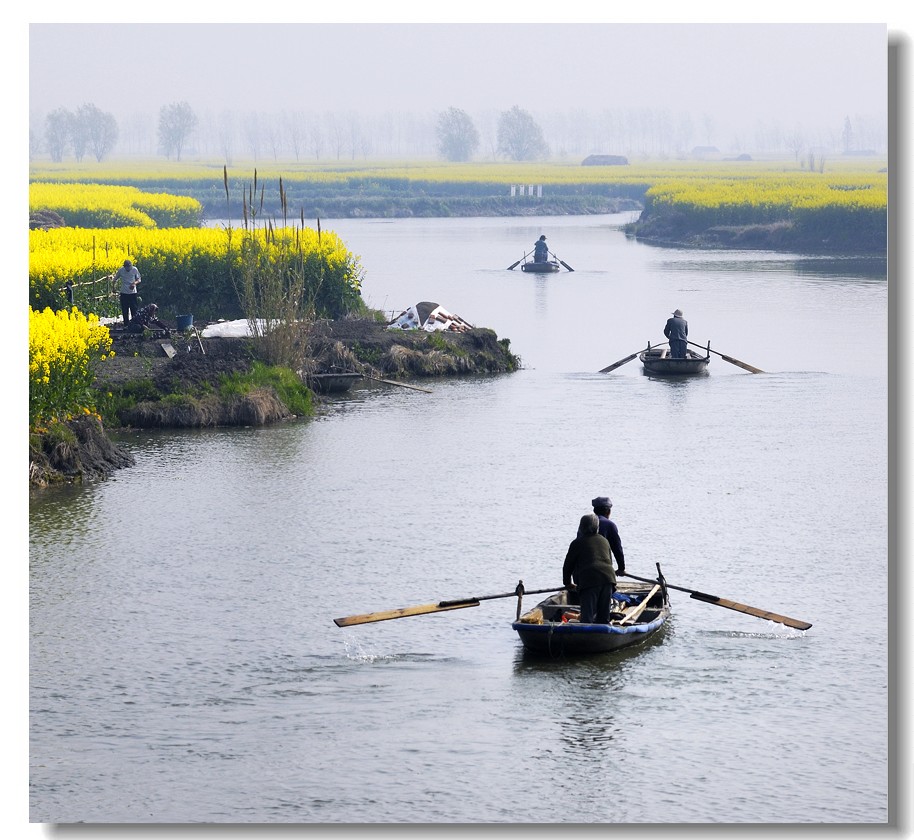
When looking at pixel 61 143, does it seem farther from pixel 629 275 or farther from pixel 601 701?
pixel 601 701

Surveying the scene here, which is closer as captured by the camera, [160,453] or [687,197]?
[160,453]

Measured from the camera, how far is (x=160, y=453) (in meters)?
27.7

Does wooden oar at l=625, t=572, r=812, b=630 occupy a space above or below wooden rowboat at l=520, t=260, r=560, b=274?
below

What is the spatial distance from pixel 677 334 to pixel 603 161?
13402cm

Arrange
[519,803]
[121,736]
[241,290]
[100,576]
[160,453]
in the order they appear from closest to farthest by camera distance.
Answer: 1. [519,803]
2. [121,736]
3. [100,576]
4. [160,453]
5. [241,290]

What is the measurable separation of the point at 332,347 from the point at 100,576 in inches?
605

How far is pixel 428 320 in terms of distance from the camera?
39.0 m

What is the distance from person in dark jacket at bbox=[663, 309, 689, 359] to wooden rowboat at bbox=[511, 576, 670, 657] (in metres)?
19.0

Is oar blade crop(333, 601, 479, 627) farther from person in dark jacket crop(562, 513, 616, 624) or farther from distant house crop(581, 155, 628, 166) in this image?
distant house crop(581, 155, 628, 166)

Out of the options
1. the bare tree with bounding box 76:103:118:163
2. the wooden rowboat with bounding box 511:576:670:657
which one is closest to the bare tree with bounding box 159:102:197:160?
the bare tree with bounding box 76:103:118:163

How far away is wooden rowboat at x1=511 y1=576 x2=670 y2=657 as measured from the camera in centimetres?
1653

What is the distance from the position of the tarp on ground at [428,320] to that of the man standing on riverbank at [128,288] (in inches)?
262

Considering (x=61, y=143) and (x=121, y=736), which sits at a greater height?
(x=61, y=143)

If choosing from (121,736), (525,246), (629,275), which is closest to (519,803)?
(121,736)
